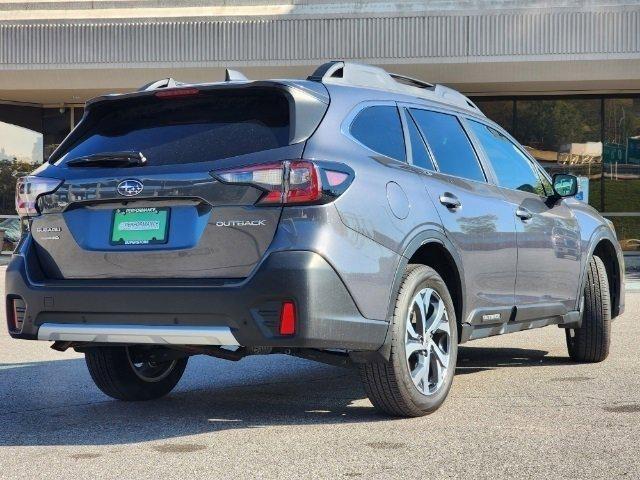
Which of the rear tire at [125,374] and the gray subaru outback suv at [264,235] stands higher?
the gray subaru outback suv at [264,235]

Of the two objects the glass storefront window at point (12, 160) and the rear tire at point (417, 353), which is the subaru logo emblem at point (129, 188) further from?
the glass storefront window at point (12, 160)

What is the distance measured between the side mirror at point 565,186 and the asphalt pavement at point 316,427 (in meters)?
1.24

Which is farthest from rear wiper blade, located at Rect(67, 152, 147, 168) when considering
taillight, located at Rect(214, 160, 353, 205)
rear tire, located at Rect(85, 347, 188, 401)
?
rear tire, located at Rect(85, 347, 188, 401)

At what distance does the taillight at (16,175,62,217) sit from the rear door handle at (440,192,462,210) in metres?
2.07

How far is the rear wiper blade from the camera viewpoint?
559cm

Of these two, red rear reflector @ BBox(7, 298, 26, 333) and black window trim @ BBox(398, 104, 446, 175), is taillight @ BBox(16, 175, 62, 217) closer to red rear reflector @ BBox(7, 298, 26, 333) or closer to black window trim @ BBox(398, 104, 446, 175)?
red rear reflector @ BBox(7, 298, 26, 333)

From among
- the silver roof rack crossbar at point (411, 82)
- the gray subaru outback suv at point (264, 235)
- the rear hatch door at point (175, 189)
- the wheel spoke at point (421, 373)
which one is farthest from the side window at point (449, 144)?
the wheel spoke at point (421, 373)

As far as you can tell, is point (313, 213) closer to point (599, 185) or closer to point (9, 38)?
point (9, 38)

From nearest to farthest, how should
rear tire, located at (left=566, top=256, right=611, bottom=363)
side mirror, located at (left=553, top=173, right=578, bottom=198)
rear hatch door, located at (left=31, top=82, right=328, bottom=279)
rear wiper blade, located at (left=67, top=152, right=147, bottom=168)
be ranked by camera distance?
rear hatch door, located at (left=31, top=82, right=328, bottom=279)
rear wiper blade, located at (left=67, top=152, right=147, bottom=168)
side mirror, located at (left=553, top=173, right=578, bottom=198)
rear tire, located at (left=566, top=256, right=611, bottom=363)

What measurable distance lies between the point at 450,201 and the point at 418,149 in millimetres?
344

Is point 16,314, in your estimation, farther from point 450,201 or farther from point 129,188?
point 450,201

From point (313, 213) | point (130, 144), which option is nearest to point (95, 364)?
point (130, 144)

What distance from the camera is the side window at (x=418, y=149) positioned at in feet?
20.5

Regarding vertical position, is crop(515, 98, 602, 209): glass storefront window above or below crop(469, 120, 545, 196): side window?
below
